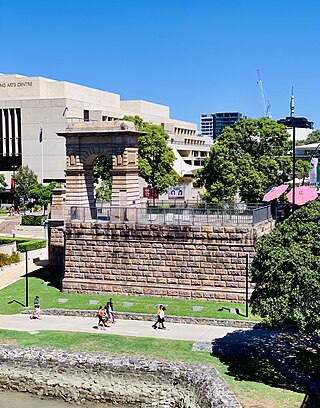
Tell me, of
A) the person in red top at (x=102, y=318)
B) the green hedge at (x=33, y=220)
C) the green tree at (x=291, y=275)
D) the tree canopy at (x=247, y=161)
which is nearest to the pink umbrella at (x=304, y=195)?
the tree canopy at (x=247, y=161)

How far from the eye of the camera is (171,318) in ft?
95.8

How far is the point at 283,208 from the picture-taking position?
132 feet

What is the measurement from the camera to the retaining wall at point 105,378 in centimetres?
2058

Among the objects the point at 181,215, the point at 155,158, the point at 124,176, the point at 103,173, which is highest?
the point at 155,158

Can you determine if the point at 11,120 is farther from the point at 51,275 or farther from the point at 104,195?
the point at 51,275

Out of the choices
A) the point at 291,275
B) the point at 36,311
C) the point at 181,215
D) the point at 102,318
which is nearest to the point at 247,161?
the point at 181,215

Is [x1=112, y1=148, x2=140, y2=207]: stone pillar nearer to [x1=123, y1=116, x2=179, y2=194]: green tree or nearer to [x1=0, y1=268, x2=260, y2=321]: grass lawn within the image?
[x1=0, y1=268, x2=260, y2=321]: grass lawn

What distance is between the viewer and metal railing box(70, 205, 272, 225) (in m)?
32.2

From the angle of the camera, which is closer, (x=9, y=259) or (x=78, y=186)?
(x=78, y=186)

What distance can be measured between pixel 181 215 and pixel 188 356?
10.8 metres

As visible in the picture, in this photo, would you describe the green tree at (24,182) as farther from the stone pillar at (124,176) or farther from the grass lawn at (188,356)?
the grass lawn at (188,356)

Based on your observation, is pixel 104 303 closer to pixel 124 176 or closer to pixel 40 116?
pixel 124 176

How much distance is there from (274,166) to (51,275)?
64.2 ft

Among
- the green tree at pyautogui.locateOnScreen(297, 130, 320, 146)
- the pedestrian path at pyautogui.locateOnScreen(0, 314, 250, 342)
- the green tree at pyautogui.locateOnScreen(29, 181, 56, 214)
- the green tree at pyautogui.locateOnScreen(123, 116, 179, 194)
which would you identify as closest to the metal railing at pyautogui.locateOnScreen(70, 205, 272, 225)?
the pedestrian path at pyautogui.locateOnScreen(0, 314, 250, 342)
